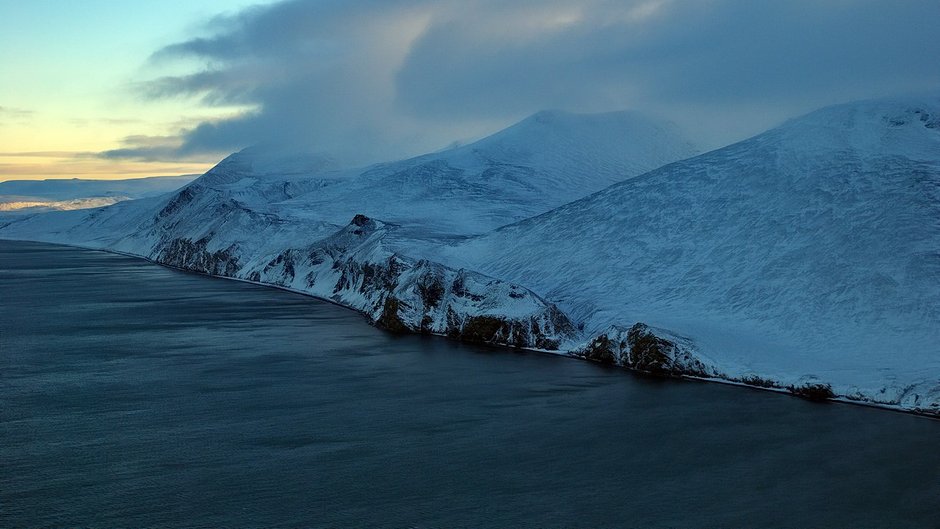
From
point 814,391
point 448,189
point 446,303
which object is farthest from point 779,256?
point 448,189

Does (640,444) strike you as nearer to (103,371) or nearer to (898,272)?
(898,272)

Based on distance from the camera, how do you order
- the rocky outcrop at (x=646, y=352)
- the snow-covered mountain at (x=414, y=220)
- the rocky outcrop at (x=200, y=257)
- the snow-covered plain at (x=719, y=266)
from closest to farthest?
the snow-covered plain at (x=719, y=266) < the rocky outcrop at (x=646, y=352) < the snow-covered mountain at (x=414, y=220) < the rocky outcrop at (x=200, y=257)

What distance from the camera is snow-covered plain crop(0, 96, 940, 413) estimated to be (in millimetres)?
49500

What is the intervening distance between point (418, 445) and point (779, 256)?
36659mm

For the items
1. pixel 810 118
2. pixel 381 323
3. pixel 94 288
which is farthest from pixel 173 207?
pixel 810 118

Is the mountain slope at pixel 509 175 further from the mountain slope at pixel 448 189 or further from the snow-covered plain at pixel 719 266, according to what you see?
the snow-covered plain at pixel 719 266

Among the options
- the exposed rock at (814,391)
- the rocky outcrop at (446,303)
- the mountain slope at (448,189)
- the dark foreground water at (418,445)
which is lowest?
the dark foreground water at (418,445)

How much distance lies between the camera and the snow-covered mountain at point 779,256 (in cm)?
4847

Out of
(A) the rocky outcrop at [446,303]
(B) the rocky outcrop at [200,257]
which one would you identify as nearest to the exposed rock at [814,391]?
(A) the rocky outcrop at [446,303]

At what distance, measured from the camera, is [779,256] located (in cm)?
6162

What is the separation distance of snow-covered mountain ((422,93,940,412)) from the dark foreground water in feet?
17.2

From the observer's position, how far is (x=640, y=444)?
3644 centimetres

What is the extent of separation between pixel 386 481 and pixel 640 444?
38.4ft

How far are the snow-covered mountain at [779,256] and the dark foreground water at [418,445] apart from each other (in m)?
5.26
